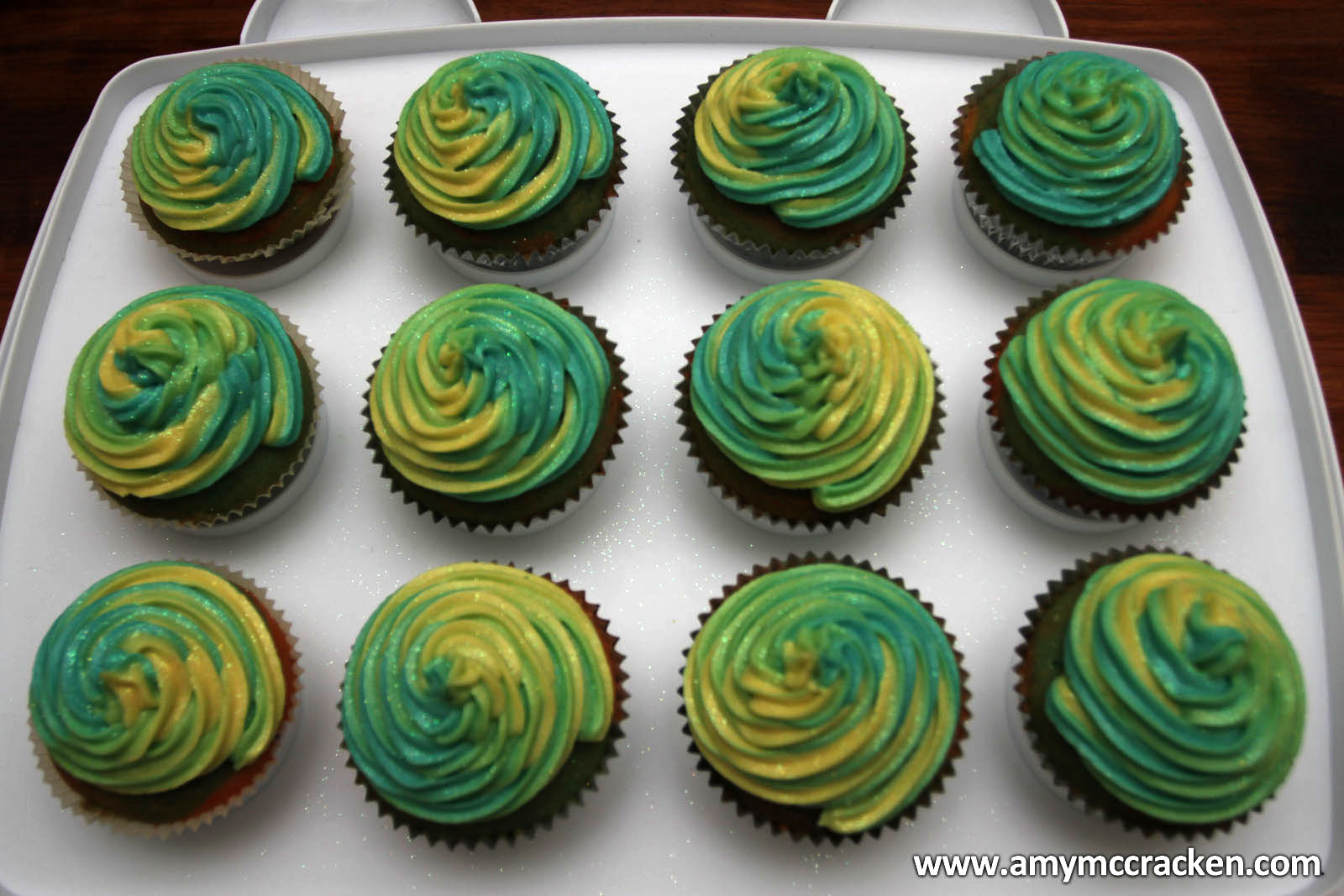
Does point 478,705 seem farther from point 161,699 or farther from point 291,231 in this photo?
point 291,231

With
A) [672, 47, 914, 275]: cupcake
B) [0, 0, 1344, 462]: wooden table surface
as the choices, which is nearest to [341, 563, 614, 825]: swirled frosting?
[672, 47, 914, 275]: cupcake

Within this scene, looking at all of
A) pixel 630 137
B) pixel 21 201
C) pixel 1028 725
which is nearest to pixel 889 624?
pixel 1028 725

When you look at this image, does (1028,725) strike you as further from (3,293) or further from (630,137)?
(3,293)

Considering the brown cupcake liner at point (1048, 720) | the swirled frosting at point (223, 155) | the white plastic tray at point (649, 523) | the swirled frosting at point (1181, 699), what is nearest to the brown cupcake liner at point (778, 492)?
the white plastic tray at point (649, 523)

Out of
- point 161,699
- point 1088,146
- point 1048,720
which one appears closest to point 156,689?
point 161,699

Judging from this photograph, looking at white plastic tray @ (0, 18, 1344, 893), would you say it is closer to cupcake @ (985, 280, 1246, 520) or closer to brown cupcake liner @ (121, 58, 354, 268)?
brown cupcake liner @ (121, 58, 354, 268)

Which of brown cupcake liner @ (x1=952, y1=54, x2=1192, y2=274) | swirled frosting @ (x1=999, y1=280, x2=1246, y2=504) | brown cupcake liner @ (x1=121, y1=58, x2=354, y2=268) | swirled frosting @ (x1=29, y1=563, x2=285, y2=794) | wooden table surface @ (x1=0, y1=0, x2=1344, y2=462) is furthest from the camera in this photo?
wooden table surface @ (x1=0, y1=0, x2=1344, y2=462)
